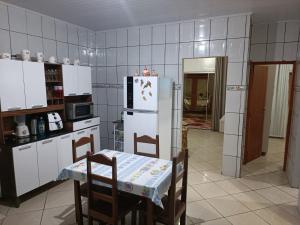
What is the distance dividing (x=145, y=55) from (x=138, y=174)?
2596 mm

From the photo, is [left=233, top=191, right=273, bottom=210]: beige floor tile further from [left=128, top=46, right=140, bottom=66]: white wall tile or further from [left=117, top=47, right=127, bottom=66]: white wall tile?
[left=117, top=47, right=127, bottom=66]: white wall tile

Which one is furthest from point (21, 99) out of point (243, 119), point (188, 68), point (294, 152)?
point (188, 68)

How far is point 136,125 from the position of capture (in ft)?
11.5

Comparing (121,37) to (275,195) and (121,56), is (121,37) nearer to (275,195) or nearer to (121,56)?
(121,56)

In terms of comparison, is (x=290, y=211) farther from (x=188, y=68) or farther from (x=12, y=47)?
(x=188, y=68)

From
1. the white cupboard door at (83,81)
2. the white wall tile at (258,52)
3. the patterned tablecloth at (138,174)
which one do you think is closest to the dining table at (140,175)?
the patterned tablecloth at (138,174)

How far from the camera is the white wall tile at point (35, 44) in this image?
318cm

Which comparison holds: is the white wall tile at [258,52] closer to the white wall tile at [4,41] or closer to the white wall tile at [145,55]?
the white wall tile at [145,55]

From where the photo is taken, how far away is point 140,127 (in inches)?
137

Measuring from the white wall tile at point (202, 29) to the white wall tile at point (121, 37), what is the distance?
1.37 meters

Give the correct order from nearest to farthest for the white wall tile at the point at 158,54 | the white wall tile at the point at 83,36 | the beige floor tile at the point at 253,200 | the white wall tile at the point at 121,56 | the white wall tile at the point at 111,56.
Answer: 1. the beige floor tile at the point at 253,200
2. the white wall tile at the point at 158,54
3. the white wall tile at the point at 83,36
4. the white wall tile at the point at 121,56
5. the white wall tile at the point at 111,56

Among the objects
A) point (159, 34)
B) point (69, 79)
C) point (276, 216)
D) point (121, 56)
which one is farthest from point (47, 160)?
point (276, 216)

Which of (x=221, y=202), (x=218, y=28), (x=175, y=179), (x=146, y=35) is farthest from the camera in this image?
(x=146, y=35)

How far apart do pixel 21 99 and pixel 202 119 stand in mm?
6801
